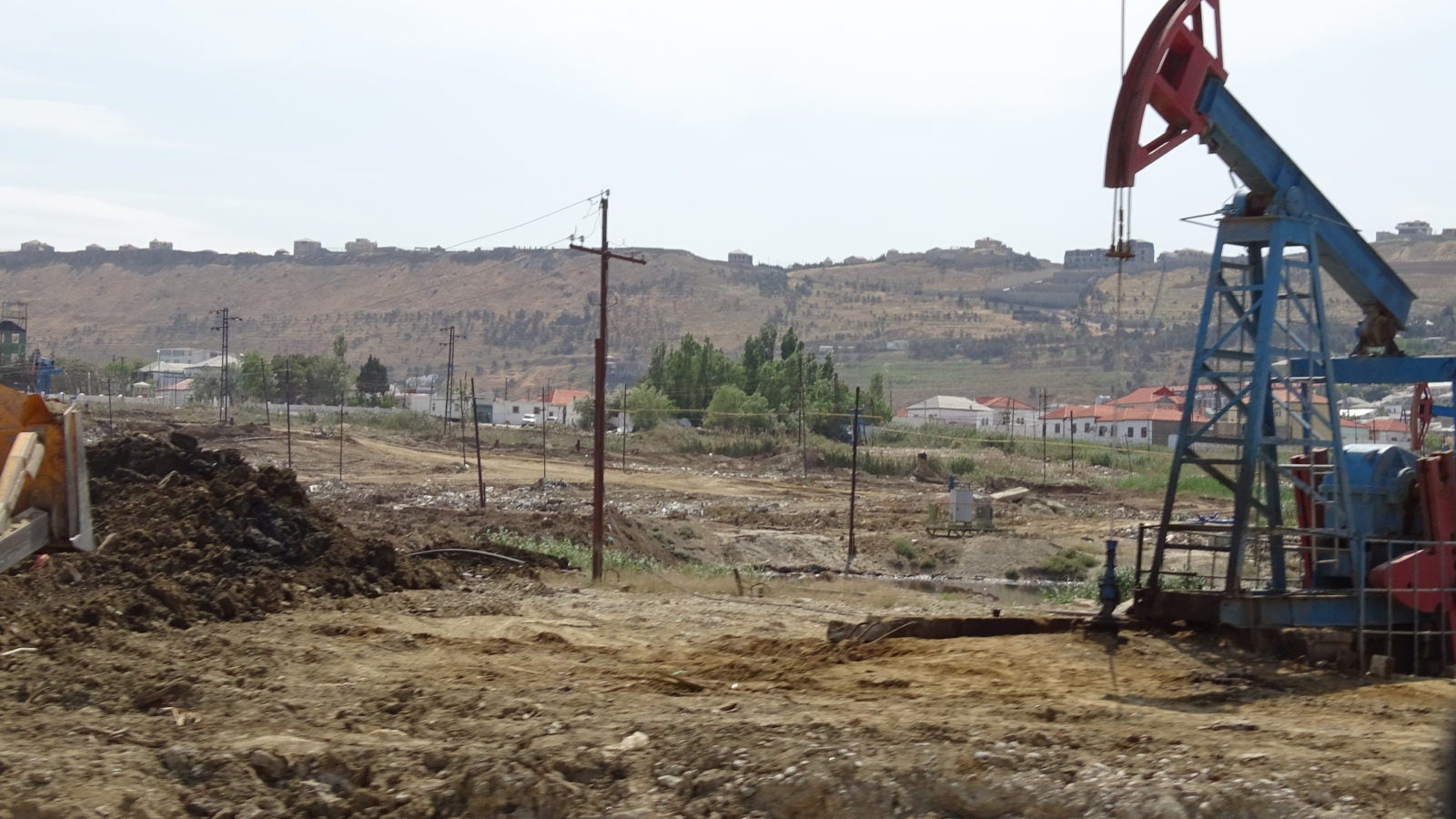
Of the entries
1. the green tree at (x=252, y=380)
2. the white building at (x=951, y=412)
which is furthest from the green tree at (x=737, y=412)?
the green tree at (x=252, y=380)

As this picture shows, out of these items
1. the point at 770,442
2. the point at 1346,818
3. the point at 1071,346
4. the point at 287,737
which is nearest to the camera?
the point at 1346,818

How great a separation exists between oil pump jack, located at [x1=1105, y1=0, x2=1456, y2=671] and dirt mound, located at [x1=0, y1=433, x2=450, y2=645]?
9136 mm

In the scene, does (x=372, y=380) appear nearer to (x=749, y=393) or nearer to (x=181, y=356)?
(x=749, y=393)

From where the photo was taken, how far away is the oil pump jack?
13680 millimetres

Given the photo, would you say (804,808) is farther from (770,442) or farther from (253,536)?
(770,442)

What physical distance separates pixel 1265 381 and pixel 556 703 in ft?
23.1

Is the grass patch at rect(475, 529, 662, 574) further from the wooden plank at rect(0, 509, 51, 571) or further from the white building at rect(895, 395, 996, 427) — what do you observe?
the white building at rect(895, 395, 996, 427)

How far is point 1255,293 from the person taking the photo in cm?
1402

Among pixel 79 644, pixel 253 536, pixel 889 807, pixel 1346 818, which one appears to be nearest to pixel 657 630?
pixel 253 536

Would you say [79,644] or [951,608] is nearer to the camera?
[79,644]

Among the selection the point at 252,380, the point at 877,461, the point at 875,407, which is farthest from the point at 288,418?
the point at 252,380

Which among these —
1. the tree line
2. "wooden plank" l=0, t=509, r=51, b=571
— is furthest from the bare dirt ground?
the tree line

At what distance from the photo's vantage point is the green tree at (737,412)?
76.8 metres

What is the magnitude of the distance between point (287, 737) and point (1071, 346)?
164878mm
